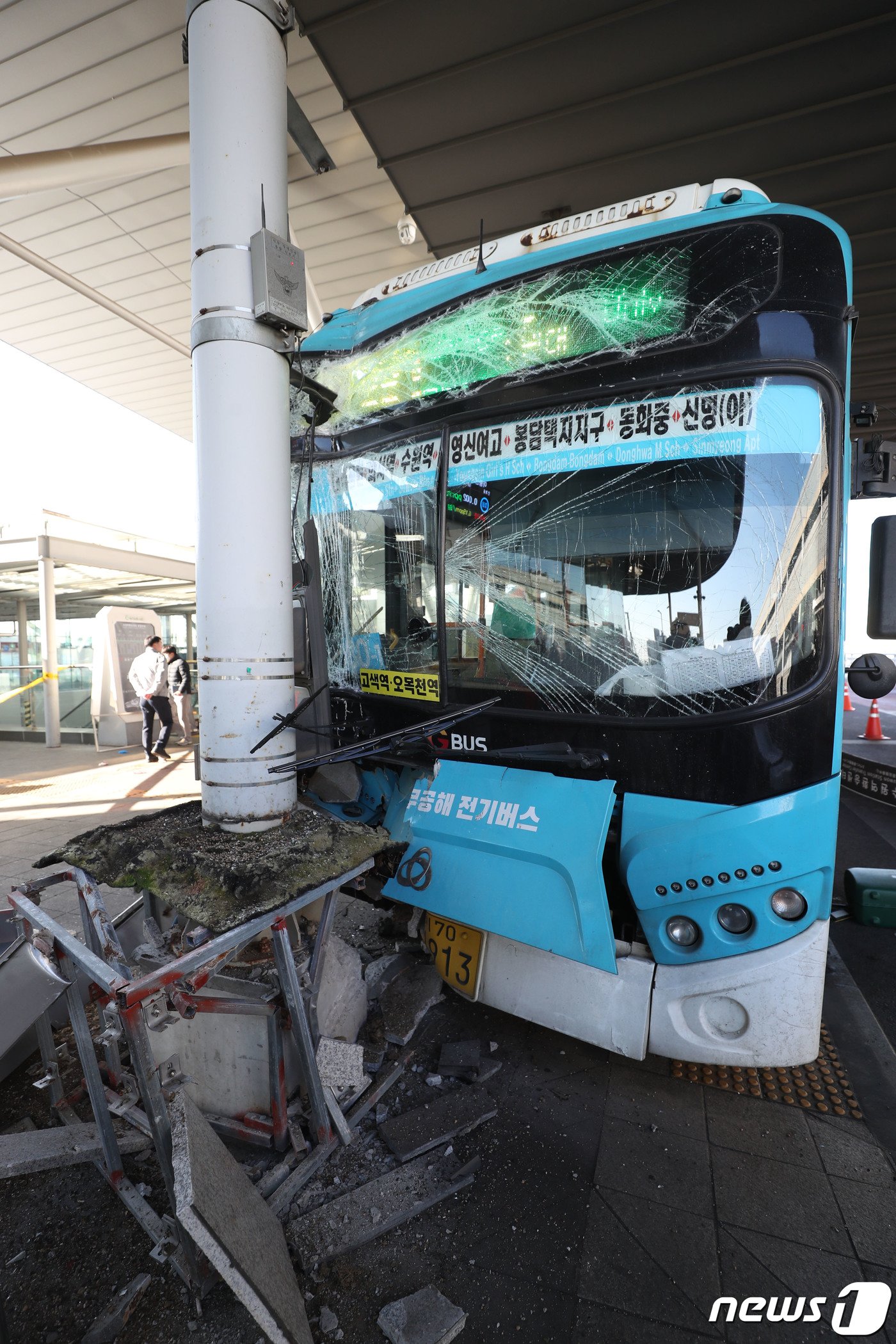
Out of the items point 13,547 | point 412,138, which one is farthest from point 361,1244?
point 13,547

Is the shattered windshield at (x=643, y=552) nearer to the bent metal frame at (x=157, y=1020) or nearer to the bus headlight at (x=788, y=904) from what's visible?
the bus headlight at (x=788, y=904)

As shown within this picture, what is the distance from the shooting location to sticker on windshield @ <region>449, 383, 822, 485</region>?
2408 millimetres

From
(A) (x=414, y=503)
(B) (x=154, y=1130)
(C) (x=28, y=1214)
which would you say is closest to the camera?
(B) (x=154, y=1130)

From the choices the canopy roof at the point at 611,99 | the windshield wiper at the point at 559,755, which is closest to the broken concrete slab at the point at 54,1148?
the windshield wiper at the point at 559,755

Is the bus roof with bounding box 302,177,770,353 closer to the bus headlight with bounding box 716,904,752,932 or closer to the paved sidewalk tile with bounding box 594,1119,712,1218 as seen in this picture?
the bus headlight with bounding box 716,904,752,932

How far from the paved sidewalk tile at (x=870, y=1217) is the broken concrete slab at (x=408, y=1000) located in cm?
170

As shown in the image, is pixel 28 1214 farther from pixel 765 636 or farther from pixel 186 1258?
pixel 765 636

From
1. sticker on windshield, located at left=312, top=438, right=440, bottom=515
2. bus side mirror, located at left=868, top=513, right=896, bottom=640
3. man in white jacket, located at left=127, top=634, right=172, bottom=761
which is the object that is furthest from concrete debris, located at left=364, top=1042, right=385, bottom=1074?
man in white jacket, located at left=127, top=634, right=172, bottom=761

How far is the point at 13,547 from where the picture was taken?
36.7ft

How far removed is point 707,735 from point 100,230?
8.21 m

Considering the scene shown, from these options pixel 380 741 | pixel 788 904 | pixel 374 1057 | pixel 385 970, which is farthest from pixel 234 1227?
pixel 788 904

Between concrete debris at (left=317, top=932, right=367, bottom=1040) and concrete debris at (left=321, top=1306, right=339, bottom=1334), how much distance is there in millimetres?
866

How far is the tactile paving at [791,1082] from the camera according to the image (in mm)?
2635

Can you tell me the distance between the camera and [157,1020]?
1.86 m
